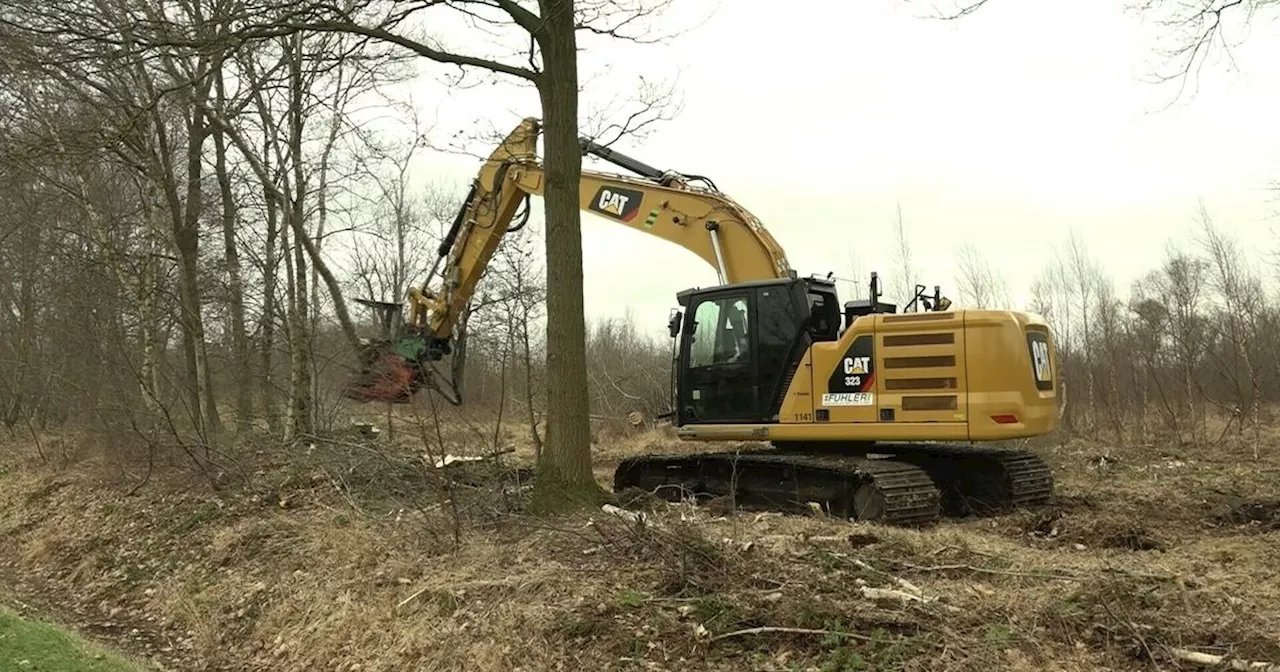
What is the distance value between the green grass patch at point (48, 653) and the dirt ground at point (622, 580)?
0.66m

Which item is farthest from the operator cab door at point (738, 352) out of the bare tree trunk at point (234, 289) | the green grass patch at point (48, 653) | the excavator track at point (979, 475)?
the bare tree trunk at point (234, 289)

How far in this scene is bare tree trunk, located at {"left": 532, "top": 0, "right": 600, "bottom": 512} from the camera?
8.09 m

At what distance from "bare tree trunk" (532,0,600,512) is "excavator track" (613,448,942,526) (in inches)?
54.8

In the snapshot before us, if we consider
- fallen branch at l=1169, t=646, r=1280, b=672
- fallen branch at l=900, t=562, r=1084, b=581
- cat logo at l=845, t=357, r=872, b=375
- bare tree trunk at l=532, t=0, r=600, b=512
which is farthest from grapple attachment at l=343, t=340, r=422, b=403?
fallen branch at l=1169, t=646, r=1280, b=672

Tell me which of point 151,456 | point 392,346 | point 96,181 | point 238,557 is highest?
point 96,181

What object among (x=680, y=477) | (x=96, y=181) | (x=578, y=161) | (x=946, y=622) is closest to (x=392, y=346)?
(x=680, y=477)

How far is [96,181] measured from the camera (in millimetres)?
17484

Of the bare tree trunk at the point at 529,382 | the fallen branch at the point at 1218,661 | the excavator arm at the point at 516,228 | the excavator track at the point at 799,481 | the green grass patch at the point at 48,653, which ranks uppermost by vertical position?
the excavator arm at the point at 516,228

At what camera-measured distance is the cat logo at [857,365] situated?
29.7 feet

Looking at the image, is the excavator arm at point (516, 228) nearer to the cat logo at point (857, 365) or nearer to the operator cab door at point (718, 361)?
the operator cab door at point (718, 361)

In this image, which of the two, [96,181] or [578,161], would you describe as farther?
[96,181]

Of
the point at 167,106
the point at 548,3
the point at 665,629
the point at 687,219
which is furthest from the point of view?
the point at 167,106

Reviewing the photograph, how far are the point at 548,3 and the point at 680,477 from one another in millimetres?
5466

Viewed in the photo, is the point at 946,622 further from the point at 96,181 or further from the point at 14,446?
the point at 14,446
